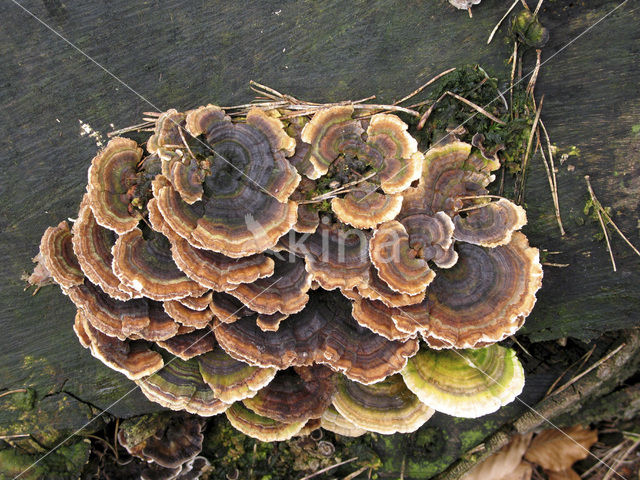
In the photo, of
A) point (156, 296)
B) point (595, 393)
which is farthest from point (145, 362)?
point (595, 393)

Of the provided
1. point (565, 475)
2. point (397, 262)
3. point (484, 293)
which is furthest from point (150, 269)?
point (565, 475)

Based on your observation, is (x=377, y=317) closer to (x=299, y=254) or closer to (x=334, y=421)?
(x=299, y=254)

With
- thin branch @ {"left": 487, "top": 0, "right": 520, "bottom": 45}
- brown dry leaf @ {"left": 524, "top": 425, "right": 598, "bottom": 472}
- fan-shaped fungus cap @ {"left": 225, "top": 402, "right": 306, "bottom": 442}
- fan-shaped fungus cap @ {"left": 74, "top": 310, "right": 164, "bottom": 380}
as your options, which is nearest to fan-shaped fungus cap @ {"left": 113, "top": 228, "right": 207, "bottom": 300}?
fan-shaped fungus cap @ {"left": 74, "top": 310, "right": 164, "bottom": 380}

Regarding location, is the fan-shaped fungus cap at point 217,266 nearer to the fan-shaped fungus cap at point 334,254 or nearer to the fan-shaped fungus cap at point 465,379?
the fan-shaped fungus cap at point 334,254

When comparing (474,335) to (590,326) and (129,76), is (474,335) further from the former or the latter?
(129,76)

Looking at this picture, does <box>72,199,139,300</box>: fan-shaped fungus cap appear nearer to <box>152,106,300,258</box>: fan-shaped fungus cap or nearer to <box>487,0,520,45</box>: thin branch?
<box>152,106,300,258</box>: fan-shaped fungus cap

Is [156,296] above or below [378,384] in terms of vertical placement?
above
